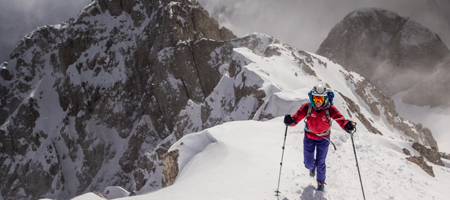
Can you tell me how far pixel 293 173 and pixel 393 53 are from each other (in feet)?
367

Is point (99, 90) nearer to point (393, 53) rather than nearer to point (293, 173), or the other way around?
point (293, 173)

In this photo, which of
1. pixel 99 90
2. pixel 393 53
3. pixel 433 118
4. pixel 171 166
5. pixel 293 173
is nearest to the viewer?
pixel 293 173

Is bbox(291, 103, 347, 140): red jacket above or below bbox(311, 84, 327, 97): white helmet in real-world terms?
below

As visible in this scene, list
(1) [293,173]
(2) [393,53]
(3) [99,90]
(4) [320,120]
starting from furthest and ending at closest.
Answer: (2) [393,53], (3) [99,90], (1) [293,173], (4) [320,120]

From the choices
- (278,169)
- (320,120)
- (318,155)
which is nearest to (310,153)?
(318,155)

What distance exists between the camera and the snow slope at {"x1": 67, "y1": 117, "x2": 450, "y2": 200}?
512 cm

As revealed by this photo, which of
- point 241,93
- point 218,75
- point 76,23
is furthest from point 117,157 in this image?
point 241,93

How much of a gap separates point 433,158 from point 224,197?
36.0 feet

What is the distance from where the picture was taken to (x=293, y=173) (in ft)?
19.9

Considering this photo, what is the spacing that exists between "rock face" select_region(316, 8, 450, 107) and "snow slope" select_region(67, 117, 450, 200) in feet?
282

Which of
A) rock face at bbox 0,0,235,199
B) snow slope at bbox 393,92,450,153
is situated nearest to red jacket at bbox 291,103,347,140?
rock face at bbox 0,0,235,199

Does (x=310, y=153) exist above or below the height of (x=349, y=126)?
below

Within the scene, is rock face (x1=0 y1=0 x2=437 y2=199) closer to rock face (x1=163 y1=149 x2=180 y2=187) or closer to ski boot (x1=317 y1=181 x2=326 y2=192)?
rock face (x1=163 y1=149 x2=180 y2=187)

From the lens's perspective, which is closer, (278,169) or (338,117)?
(338,117)
